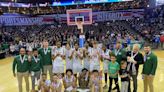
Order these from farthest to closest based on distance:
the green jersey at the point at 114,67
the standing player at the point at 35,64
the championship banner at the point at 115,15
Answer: the championship banner at the point at 115,15
the standing player at the point at 35,64
the green jersey at the point at 114,67

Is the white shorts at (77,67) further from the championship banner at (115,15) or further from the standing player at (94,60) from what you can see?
the championship banner at (115,15)

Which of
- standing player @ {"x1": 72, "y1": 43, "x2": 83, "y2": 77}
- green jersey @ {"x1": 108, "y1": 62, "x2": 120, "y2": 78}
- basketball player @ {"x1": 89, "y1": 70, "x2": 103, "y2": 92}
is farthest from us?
standing player @ {"x1": 72, "y1": 43, "x2": 83, "y2": 77}

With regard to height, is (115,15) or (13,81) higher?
(115,15)

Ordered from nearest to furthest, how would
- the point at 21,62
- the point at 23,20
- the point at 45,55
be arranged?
the point at 21,62 < the point at 45,55 < the point at 23,20

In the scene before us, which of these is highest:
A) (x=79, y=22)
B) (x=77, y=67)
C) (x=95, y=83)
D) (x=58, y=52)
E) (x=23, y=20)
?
(x=79, y=22)

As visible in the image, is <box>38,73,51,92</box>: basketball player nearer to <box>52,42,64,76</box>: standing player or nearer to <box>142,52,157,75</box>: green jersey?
<box>52,42,64,76</box>: standing player

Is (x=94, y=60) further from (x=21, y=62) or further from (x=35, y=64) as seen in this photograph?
(x=21, y=62)

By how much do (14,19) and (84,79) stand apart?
29.5 m

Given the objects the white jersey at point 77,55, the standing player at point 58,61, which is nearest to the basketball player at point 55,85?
the standing player at point 58,61

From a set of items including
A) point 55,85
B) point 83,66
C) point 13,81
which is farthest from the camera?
point 13,81

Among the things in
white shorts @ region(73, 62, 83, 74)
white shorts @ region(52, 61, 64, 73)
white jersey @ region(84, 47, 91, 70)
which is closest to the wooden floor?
white shorts @ region(52, 61, 64, 73)

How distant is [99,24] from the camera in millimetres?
35656

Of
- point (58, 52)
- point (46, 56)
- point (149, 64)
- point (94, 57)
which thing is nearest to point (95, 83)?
point (94, 57)

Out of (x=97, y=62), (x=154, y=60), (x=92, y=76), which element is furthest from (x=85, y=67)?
(x=154, y=60)
